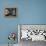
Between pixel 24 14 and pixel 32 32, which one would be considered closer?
pixel 32 32

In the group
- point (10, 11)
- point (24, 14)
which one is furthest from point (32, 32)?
point (10, 11)

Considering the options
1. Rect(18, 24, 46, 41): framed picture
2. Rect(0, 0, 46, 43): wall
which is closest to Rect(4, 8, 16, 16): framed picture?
Rect(0, 0, 46, 43): wall

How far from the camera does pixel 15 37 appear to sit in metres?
2.91

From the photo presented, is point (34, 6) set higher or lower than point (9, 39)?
higher

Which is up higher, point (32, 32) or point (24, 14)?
point (24, 14)

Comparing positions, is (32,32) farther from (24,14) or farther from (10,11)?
(10,11)

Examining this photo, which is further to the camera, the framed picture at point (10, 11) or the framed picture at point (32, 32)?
the framed picture at point (10, 11)

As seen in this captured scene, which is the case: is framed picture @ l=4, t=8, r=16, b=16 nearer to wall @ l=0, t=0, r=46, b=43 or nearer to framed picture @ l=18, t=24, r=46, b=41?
wall @ l=0, t=0, r=46, b=43

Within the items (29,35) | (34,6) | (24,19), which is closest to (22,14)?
(24,19)

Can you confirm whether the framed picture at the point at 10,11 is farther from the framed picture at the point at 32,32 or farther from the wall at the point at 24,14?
the framed picture at the point at 32,32

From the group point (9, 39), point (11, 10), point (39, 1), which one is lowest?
point (9, 39)

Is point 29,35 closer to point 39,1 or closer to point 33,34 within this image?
point 33,34

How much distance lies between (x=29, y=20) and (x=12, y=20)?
1.33 feet

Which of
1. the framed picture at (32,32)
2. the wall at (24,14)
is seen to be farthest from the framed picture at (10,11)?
the framed picture at (32,32)
